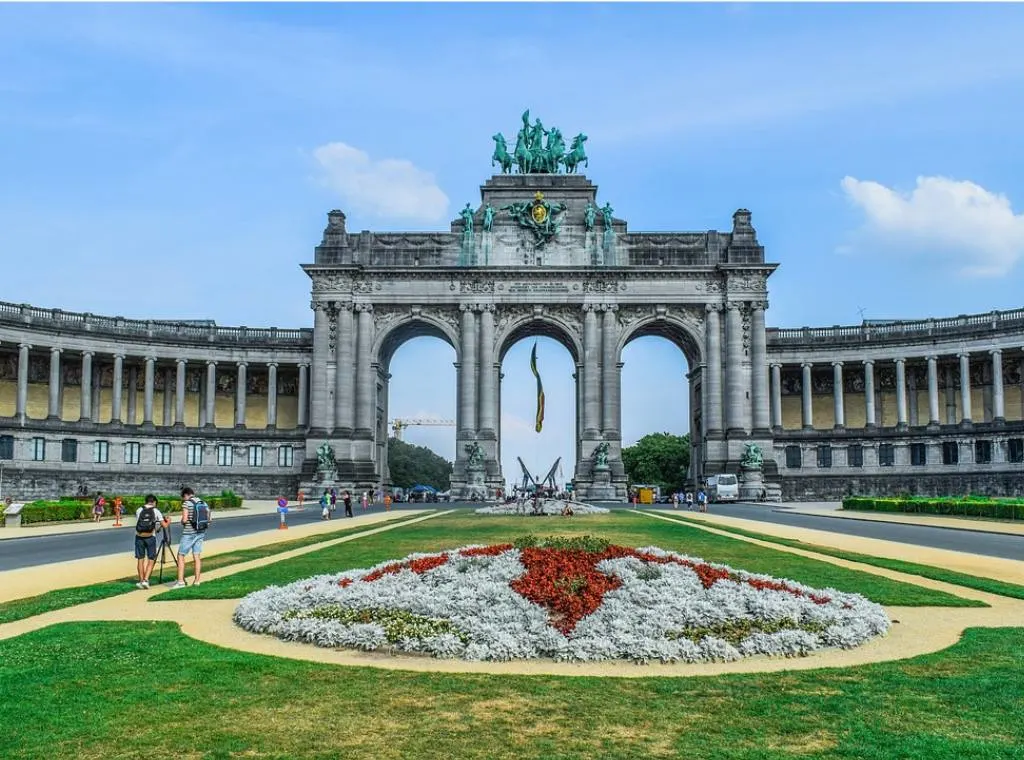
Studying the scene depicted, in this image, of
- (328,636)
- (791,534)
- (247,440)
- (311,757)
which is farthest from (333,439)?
(311,757)

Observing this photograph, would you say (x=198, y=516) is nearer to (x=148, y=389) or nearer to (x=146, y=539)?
(x=146, y=539)

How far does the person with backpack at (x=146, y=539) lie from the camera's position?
860 inches

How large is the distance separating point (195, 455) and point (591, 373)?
43.2 metres

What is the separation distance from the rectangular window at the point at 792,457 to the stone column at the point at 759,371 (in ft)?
25.7

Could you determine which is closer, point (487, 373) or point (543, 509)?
point (543, 509)

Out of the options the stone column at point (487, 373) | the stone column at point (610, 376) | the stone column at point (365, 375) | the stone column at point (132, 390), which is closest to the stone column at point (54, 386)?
the stone column at point (132, 390)

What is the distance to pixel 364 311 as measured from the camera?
95.1m

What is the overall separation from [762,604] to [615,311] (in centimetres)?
8073

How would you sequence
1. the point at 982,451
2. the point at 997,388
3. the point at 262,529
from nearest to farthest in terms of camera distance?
the point at 262,529
the point at 997,388
the point at 982,451

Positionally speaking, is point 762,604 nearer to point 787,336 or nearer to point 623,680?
point 623,680

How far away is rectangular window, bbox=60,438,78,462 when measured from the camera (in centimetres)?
8962

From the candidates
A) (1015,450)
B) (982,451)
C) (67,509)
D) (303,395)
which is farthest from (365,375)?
(1015,450)

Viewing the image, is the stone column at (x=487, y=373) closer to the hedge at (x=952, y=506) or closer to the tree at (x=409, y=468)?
the hedge at (x=952, y=506)

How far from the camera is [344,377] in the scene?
9400 cm
